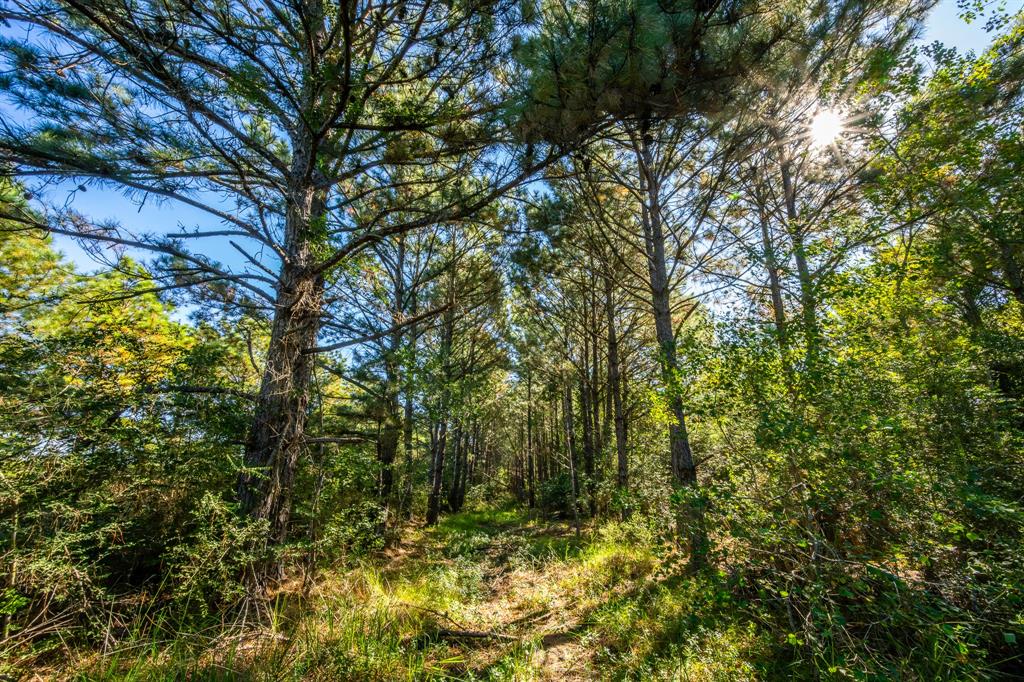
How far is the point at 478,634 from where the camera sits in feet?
10.9

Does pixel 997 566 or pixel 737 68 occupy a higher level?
pixel 737 68

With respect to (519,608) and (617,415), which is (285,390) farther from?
(617,415)

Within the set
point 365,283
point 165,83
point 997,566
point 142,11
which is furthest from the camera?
point 365,283

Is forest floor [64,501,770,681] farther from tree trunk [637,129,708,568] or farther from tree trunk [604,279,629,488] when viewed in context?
tree trunk [604,279,629,488]

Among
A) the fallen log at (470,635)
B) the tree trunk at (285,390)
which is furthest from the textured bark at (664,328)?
the tree trunk at (285,390)

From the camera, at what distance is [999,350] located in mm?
3848

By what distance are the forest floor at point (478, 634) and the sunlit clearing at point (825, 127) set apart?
6.32m

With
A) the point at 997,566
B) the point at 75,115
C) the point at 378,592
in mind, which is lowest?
the point at 378,592

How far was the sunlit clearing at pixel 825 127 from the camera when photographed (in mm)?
5117

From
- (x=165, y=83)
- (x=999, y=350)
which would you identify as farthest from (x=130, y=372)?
(x=999, y=350)

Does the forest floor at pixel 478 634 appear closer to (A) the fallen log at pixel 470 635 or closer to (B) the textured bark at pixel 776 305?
(A) the fallen log at pixel 470 635

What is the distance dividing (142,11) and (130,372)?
9.20 ft

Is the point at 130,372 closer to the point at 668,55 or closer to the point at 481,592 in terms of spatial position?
the point at 481,592

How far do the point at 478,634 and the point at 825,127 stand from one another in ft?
27.3
